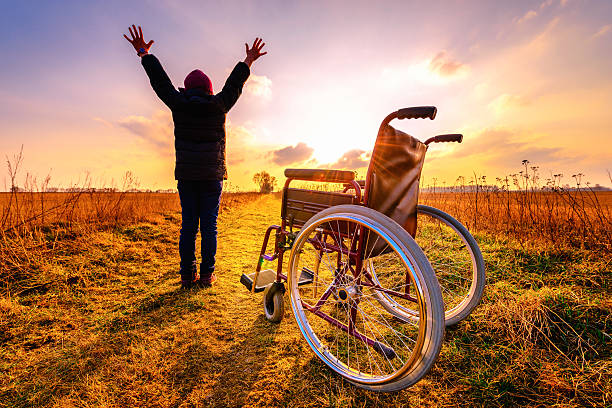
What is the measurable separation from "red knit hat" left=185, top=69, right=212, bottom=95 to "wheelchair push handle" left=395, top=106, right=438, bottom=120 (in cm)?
210

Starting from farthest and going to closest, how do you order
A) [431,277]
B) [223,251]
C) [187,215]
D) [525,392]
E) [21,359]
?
[223,251], [187,215], [21,359], [525,392], [431,277]

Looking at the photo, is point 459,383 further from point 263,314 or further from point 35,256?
point 35,256

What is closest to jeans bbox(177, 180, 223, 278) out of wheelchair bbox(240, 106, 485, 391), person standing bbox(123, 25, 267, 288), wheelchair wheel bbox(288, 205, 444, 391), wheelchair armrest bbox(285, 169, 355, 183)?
person standing bbox(123, 25, 267, 288)

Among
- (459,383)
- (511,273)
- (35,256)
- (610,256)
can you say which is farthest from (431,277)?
(35,256)

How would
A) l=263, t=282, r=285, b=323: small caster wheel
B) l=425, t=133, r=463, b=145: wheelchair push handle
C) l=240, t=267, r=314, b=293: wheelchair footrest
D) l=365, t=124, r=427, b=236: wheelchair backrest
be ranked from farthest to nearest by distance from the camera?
l=240, t=267, r=314, b=293: wheelchair footrest
l=263, t=282, r=285, b=323: small caster wheel
l=425, t=133, r=463, b=145: wheelchair push handle
l=365, t=124, r=427, b=236: wheelchair backrest

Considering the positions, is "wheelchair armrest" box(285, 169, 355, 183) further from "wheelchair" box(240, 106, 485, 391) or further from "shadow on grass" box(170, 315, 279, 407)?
"shadow on grass" box(170, 315, 279, 407)

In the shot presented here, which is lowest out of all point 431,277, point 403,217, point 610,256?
point 610,256

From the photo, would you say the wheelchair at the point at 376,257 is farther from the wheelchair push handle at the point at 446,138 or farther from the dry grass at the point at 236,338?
the dry grass at the point at 236,338

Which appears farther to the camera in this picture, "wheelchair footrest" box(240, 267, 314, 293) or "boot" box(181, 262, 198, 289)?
"boot" box(181, 262, 198, 289)

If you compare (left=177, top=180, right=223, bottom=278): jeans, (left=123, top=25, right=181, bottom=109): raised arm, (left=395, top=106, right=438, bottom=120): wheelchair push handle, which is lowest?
(left=177, top=180, right=223, bottom=278): jeans

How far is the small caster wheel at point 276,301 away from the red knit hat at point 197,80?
216 centimetres

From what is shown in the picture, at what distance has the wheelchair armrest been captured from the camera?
1.44 meters

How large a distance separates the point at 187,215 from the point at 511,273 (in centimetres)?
345

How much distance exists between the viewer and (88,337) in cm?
173
